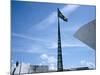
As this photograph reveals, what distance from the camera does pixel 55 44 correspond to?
2.55 m

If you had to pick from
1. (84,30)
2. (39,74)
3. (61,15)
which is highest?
(61,15)

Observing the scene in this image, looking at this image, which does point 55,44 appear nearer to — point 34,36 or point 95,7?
point 34,36

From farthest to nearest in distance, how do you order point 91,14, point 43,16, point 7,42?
point 91,14
point 43,16
point 7,42

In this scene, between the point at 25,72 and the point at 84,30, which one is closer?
the point at 25,72

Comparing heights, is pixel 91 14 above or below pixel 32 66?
above

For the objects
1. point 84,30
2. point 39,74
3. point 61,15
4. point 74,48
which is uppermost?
point 61,15

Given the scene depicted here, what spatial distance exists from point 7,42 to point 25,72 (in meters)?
0.41

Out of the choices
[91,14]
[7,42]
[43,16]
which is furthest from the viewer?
[91,14]

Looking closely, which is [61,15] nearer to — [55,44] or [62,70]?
[55,44]

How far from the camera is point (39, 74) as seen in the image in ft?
8.16

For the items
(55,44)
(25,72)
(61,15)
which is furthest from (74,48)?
(25,72)

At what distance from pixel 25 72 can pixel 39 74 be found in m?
0.17

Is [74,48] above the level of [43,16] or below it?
below
